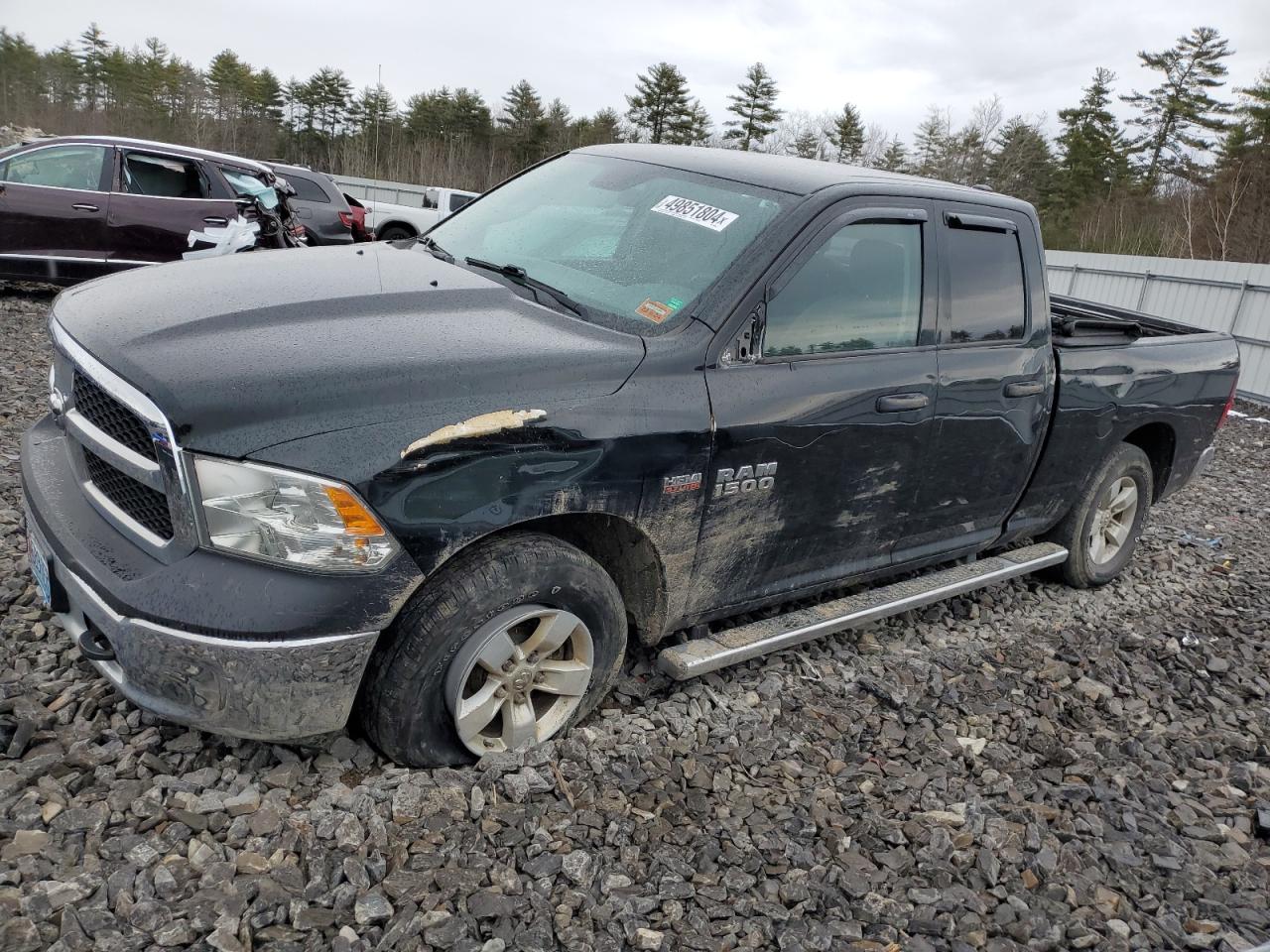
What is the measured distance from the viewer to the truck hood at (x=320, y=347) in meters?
2.18

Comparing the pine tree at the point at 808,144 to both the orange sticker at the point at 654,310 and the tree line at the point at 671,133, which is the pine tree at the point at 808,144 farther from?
the orange sticker at the point at 654,310

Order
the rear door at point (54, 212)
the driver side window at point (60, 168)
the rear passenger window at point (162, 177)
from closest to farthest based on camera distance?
the rear door at point (54, 212) < the driver side window at point (60, 168) < the rear passenger window at point (162, 177)

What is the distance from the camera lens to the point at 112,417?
2418 millimetres

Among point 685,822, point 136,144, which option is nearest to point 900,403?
point 685,822

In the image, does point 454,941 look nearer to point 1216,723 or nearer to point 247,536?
point 247,536

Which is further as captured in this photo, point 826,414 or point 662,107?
point 662,107

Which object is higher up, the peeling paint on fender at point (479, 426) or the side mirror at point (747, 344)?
the side mirror at point (747, 344)

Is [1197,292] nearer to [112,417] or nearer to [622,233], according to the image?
[622,233]

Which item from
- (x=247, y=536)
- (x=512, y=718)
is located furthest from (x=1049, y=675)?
(x=247, y=536)

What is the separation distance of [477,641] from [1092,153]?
5259 cm

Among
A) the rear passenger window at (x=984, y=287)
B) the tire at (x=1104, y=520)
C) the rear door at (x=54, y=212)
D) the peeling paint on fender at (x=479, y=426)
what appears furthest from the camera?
the rear door at (x=54, y=212)

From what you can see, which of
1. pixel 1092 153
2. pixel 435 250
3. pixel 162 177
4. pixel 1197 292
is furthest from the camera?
pixel 1092 153

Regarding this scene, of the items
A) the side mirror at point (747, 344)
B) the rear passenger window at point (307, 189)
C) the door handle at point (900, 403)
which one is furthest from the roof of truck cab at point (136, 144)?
the door handle at point (900, 403)

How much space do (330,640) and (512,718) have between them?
71cm
